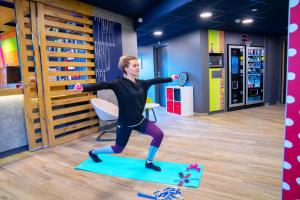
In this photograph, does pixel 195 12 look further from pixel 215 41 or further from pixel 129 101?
pixel 129 101

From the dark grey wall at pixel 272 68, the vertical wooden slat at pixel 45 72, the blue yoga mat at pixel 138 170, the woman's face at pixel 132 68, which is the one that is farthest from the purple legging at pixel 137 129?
the dark grey wall at pixel 272 68

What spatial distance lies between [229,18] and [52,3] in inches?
149

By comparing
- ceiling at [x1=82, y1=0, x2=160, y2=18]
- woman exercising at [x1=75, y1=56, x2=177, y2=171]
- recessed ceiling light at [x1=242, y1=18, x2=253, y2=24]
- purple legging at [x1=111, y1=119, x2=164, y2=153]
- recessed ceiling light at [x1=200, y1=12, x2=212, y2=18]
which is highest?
ceiling at [x1=82, y1=0, x2=160, y2=18]

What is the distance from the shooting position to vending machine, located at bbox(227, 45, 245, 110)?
6320 mm

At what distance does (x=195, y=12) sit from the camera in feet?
13.6

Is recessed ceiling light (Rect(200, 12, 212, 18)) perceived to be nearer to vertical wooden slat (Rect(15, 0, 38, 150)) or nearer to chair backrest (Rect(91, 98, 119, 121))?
chair backrest (Rect(91, 98, 119, 121))

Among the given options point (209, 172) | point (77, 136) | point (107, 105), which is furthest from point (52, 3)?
point (209, 172)

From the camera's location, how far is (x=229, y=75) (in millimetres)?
6301

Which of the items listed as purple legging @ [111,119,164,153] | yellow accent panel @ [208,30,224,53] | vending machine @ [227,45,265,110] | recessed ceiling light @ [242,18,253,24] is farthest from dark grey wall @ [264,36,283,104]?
purple legging @ [111,119,164,153]

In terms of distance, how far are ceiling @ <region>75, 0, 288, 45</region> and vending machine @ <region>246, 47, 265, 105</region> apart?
124cm

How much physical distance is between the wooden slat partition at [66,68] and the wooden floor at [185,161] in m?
0.34

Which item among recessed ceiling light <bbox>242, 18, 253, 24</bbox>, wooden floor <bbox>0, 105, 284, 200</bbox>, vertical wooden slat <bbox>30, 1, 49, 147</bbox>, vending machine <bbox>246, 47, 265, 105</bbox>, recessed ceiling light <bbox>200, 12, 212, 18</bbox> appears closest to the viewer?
wooden floor <bbox>0, 105, 284, 200</bbox>

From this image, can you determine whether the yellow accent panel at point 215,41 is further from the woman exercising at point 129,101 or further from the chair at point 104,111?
the woman exercising at point 129,101

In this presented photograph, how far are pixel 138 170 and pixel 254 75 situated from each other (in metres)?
→ 5.93
